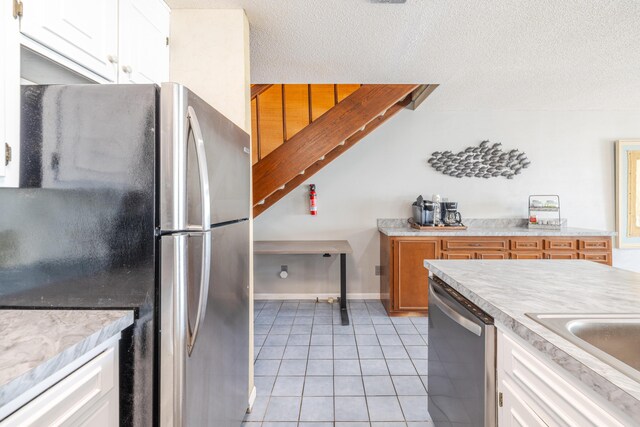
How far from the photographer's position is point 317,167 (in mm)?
3770

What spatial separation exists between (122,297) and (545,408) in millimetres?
1279

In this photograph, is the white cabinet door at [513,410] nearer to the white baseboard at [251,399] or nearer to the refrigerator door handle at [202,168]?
the refrigerator door handle at [202,168]

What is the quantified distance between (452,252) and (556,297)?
237cm

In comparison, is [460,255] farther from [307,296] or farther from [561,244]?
[307,296]

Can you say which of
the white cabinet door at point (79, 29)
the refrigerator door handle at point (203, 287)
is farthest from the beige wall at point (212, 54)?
the refrigerator door handle at point (203, 287)

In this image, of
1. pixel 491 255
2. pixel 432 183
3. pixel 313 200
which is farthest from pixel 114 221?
pixel 432 183

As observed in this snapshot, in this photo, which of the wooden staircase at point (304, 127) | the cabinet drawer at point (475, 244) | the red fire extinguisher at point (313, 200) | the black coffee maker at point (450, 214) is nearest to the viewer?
the wooden staircase at point (304, 127)

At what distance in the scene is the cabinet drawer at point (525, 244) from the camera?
11.0 ft

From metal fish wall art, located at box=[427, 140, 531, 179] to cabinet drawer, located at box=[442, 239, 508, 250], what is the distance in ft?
3.26

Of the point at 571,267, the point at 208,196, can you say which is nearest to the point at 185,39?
the point at 208,196

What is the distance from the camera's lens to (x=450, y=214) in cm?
377

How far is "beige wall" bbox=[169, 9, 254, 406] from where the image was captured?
1854 millimetres

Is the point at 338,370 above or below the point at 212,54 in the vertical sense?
below

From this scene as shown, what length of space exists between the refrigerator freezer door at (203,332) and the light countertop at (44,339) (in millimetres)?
165
